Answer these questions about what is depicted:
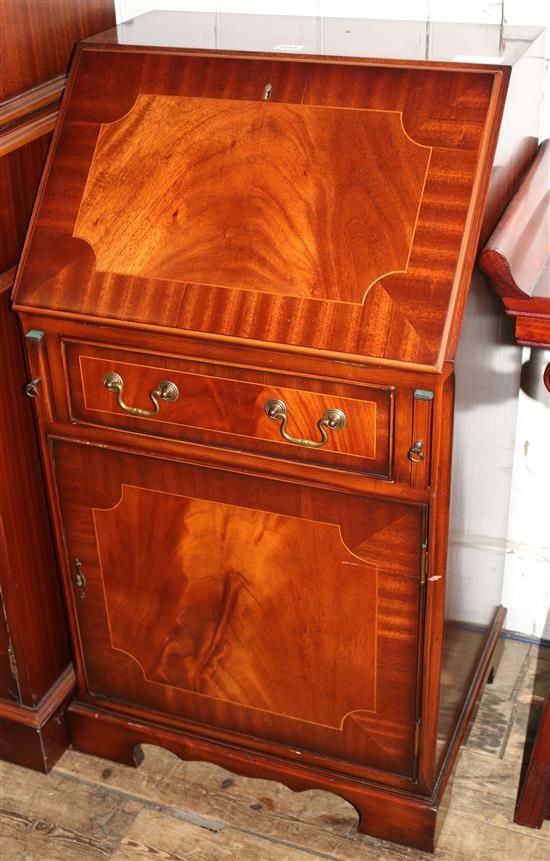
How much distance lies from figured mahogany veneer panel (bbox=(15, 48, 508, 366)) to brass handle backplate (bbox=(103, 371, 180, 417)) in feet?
0.38

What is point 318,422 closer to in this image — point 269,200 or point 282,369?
point 282,369

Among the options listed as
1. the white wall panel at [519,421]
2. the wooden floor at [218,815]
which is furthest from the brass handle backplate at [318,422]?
the wooden floor at [218,815]

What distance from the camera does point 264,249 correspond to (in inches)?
60.6

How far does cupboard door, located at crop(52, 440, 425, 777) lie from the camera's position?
5.49 feet

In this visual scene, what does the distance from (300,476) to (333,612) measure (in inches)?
10.9

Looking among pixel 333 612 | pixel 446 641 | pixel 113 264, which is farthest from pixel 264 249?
pixel 446 641

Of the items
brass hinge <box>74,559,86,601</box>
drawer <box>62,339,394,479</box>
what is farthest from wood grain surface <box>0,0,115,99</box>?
brass hinge <box>74,559,86,601</box>

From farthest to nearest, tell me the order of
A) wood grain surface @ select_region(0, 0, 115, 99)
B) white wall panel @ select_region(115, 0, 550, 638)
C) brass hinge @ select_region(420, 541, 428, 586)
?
1. white wall panel @ select_region(115, 0, 550, 638)
2. wood grain surface @ select_region(0, 0, 115, 99)
3. brass hinge @ select_region(420, 541, 428, 586)

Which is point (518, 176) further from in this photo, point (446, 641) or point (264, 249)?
point (446, 641)

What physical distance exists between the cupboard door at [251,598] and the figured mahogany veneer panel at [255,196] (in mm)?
363

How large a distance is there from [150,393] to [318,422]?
0.99ft

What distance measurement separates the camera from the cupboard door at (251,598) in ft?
5.49

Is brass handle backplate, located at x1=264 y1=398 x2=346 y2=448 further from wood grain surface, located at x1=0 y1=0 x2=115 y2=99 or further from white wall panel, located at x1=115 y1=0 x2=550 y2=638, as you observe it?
wood grain surface, located at x1=0 y1=0 x2=115 y2=99

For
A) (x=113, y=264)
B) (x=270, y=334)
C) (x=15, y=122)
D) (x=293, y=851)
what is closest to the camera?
(x=270, y=334)
